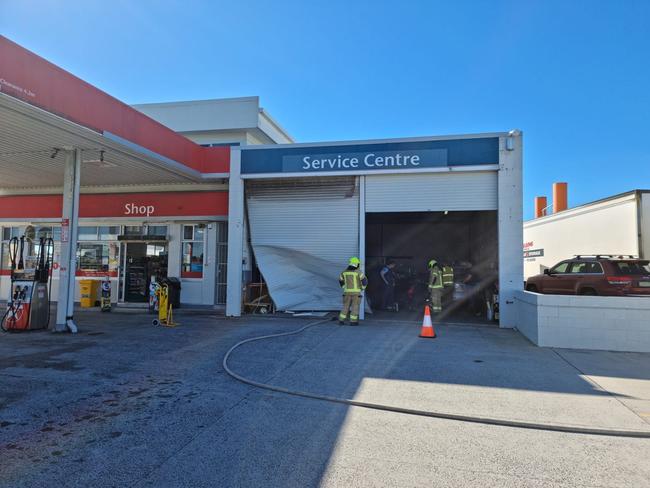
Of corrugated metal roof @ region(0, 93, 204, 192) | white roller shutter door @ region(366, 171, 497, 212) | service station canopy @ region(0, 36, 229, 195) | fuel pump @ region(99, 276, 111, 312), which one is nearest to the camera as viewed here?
service station canopy @ region(0, 36, 229, 195)

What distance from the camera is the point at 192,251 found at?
1527 centimetres

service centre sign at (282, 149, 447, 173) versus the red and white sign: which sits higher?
service centre sign at (282, 149, 447, 173)

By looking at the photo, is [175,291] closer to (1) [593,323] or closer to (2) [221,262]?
(2) [221,262]

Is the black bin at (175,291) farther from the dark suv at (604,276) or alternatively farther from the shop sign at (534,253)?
the shop sign at (534,253)

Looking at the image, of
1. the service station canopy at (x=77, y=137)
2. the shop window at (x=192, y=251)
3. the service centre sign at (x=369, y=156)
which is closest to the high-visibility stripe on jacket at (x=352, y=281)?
the service centre sign at (x=369, y=156)

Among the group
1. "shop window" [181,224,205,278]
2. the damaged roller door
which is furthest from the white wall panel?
"shop window" [181,224,205,278]

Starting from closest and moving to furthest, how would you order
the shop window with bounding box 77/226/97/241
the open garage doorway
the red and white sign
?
the open garage doorway → the red and white sign → the shop window with bounding box 77/226/97/241

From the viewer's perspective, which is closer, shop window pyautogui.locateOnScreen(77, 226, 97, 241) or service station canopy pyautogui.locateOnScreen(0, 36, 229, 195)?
service station canopy pyautogui.locateOnScreen(0, 36, 229, 195)

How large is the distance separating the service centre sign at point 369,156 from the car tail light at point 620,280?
4.55 meters

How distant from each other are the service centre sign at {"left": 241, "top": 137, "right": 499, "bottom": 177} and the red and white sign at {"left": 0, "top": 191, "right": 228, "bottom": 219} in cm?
221

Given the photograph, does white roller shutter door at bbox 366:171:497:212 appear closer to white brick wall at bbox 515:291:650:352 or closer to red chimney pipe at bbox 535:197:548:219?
white brick wall at bbox 515:291:650:352

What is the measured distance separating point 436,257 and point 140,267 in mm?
12222

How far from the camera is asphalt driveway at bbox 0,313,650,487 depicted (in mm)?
3541

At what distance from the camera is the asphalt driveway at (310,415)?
354 centimetres
